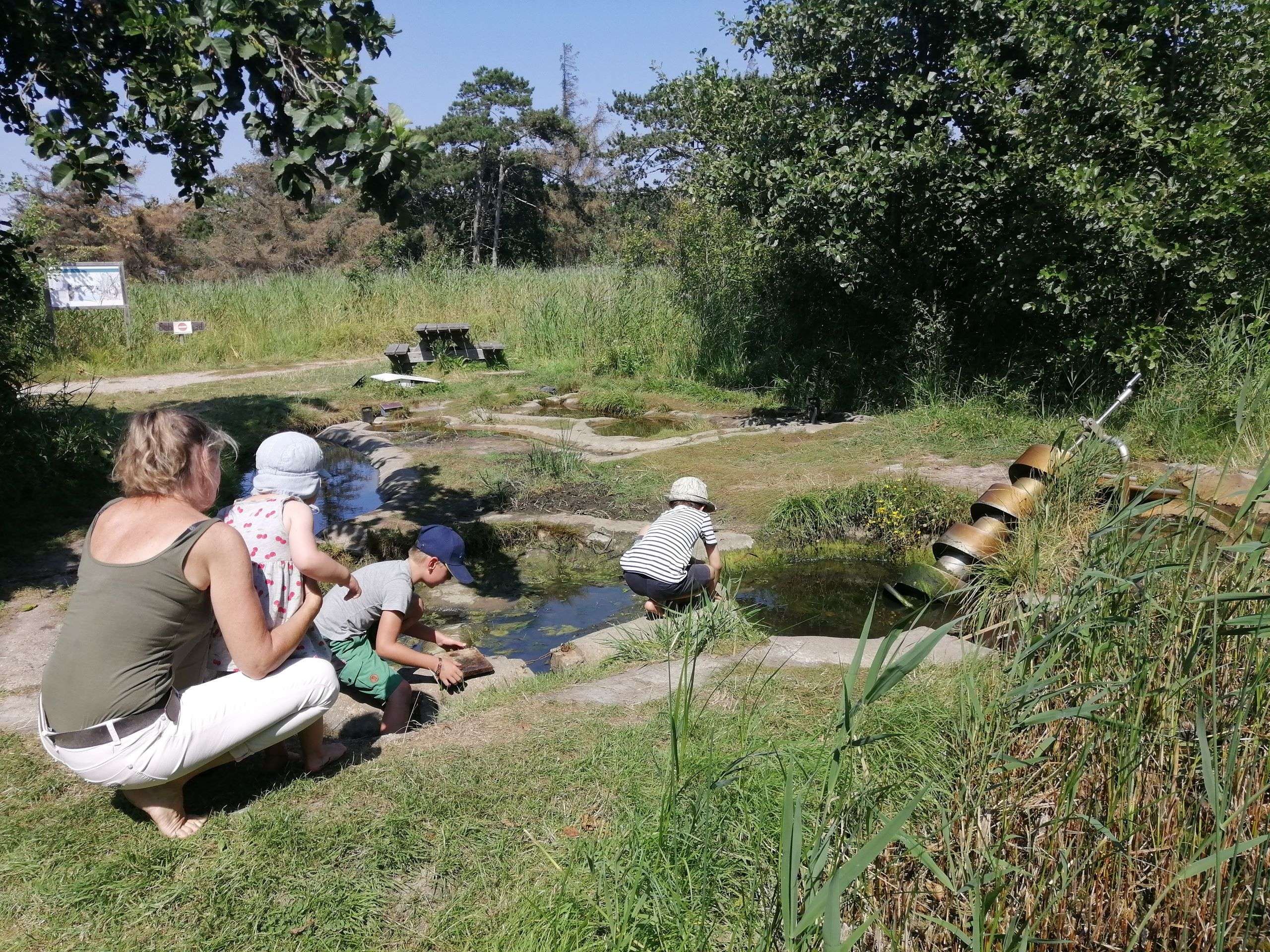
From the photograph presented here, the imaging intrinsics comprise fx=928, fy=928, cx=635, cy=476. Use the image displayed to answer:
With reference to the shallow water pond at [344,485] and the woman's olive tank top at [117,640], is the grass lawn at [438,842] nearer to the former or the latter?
the woman's olive tank top at [117,640]

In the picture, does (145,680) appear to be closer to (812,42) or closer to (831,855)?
(831,855)

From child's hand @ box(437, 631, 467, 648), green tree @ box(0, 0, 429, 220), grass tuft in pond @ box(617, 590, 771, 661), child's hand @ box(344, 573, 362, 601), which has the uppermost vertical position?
green tree @ box(0, 0, 429, 220)

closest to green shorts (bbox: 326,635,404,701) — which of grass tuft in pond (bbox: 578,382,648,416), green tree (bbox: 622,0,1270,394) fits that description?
green tree (bbox: 622,0,1270,394)

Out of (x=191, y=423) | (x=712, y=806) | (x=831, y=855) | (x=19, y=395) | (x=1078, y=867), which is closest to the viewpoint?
(x=1078, y=867)

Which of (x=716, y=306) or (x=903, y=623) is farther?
(x=716, y=306)

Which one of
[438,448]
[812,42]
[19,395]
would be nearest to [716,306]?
[812,42]

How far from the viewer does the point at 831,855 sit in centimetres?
208

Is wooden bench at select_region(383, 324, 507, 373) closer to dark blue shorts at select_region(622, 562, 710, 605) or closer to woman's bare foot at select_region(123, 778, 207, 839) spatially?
dark blue shorts at select_region(622, 562, 710, 605)

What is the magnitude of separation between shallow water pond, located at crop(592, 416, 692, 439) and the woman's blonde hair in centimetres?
745

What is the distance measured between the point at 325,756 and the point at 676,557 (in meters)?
2.23

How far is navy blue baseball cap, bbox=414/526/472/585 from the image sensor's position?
3785 millimetres

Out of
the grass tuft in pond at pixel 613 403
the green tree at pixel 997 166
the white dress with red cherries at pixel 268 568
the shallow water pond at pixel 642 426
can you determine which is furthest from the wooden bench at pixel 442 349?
the white dress with red cherries at pixel 268 568

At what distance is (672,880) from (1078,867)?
2.83ft

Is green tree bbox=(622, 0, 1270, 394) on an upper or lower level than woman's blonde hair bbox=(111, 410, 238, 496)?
upper
